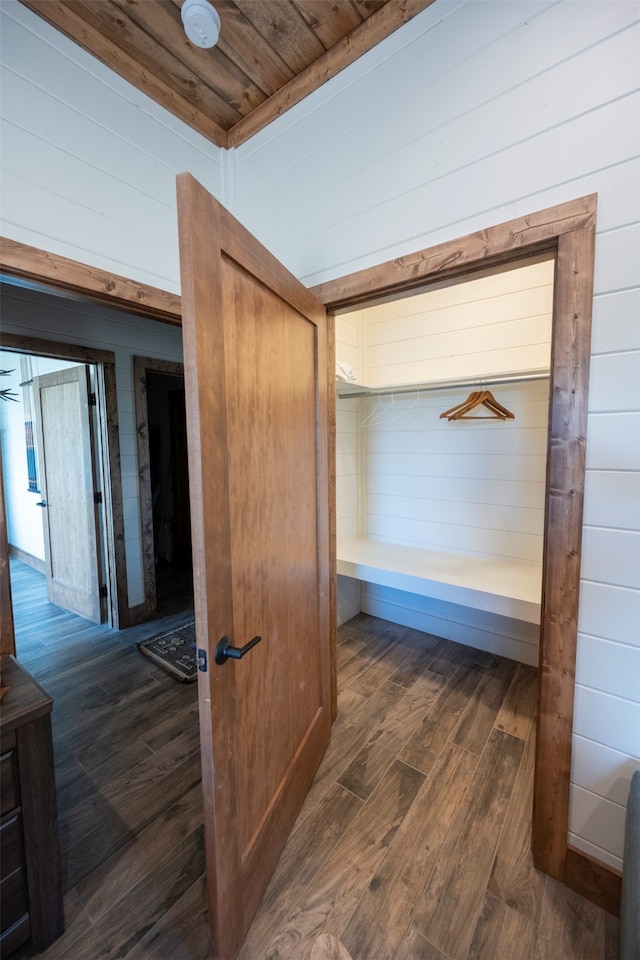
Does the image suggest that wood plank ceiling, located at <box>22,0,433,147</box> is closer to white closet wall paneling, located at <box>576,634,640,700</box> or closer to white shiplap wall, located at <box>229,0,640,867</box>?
white shiplap wall, located at <box>229,0,640,867</box>

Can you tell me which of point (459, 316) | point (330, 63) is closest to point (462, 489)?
point (459, 316)

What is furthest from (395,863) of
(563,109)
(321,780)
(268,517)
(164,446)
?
(164,446)

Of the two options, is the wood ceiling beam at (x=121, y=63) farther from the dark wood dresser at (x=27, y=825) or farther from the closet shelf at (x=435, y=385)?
the dark wood dresser at (x=27, y=825)

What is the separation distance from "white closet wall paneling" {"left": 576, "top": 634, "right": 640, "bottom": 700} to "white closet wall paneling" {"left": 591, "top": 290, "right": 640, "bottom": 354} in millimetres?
868

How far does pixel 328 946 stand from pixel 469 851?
0.58 meters

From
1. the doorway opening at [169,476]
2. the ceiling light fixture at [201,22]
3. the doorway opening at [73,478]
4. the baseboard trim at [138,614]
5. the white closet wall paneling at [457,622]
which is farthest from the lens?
the doorway opening at [169,476]

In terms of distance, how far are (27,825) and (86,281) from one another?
1.76 metres

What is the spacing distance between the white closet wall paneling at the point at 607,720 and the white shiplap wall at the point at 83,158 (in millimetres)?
2273

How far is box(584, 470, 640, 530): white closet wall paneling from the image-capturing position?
1055 millimetres

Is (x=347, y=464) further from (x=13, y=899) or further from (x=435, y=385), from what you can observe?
(x=13, y=899)

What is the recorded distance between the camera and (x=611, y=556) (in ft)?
3.58

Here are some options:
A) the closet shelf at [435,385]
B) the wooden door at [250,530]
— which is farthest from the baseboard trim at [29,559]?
the wooden door at [250,530]

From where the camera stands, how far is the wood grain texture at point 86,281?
125 cm

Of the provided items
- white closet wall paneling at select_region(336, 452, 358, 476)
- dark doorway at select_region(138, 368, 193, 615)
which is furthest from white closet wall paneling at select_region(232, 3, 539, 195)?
dark doorway at select_region(138, 368, 193, 615)
